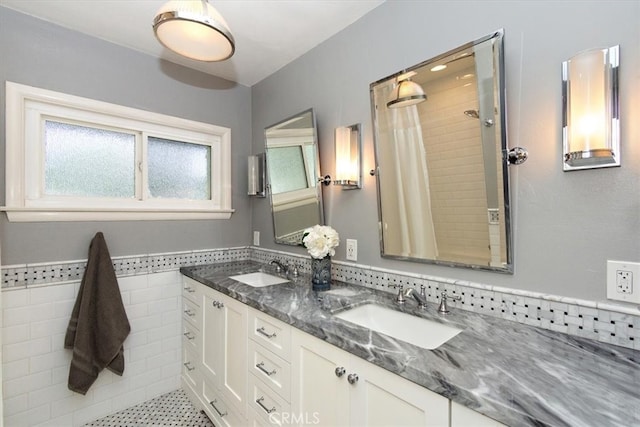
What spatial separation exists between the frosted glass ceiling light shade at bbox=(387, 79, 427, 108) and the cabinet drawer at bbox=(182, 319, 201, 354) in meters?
1.89

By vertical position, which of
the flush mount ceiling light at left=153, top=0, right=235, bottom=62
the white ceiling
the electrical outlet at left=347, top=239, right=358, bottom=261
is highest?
the white ceiling

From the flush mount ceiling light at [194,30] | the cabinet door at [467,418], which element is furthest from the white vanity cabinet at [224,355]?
the flush mount ceiling light at [194,30]

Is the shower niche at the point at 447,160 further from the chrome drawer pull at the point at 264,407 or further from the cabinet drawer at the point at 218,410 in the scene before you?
the cabinet drawer at the point at 218,410

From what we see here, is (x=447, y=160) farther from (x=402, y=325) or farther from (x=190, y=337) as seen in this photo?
(x=190, y=337)

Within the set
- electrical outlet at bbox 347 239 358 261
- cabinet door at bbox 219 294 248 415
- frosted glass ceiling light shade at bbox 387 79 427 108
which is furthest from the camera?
electrical outlet at bbox 347 239 358 261

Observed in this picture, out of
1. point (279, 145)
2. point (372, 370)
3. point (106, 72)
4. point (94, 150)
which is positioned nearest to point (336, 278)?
point (372, 370)

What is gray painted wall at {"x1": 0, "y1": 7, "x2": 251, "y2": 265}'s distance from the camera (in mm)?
1704

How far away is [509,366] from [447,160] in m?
0.84

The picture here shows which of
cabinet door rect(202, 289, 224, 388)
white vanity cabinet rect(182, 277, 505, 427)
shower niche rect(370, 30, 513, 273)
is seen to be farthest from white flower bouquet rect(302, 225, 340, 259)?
cabinet door rect(202, 289, 224, 388)

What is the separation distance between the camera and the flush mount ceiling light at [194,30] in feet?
3.65

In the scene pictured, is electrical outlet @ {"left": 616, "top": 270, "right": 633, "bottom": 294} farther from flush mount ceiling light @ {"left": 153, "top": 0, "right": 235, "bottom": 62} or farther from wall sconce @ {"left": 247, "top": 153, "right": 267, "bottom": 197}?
wall sconce @ {"left": 247, "top": 153, "right": 267, "bottom": 197}

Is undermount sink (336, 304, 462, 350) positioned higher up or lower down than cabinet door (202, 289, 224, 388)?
higher up

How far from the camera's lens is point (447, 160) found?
53.1 inches

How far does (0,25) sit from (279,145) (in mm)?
1651
